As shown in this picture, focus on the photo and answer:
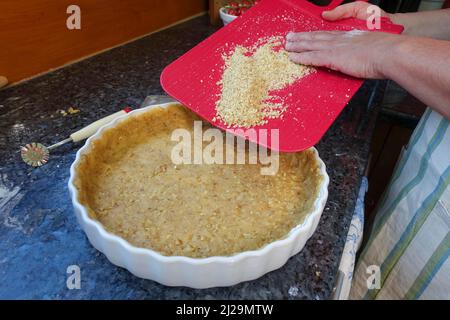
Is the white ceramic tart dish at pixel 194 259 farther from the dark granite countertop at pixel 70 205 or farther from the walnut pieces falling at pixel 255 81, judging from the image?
the walnut pieces falling at pixel 255 81

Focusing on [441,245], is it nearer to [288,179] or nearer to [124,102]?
[288,179]

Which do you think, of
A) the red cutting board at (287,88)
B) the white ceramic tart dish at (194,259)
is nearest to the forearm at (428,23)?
the red cutting board at (287,88)

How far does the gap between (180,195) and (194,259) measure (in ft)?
0.61

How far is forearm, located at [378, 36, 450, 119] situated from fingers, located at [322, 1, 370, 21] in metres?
0.24

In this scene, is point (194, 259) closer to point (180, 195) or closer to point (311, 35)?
point (180, 195)

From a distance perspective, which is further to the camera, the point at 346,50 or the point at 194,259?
the point at 346,50

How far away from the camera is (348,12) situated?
34.3 inches

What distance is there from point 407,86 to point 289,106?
0.22 m

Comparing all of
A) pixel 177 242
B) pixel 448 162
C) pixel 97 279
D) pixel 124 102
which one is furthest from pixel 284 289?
pixel 124 102

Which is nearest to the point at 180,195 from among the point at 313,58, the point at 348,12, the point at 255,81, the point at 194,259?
the point at 194,259

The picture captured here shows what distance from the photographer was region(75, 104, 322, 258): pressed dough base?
0.55 meters

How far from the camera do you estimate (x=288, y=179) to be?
672 mm

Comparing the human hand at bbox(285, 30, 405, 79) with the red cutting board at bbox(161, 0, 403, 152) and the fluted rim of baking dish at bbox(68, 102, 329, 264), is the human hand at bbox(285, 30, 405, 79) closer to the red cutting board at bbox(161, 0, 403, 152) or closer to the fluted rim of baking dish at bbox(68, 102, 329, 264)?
the red cutting board at bbox(161, 0, 403, 152)
